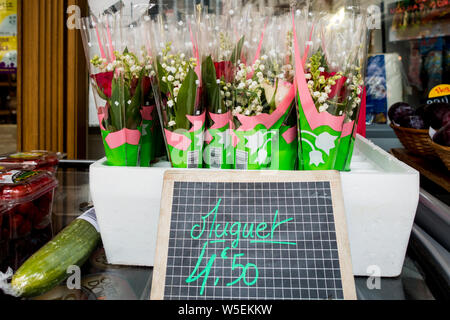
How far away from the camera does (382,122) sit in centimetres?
238

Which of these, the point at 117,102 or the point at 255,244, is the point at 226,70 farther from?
the point at 255,244

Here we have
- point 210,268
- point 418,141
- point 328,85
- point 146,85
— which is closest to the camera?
point 210,268

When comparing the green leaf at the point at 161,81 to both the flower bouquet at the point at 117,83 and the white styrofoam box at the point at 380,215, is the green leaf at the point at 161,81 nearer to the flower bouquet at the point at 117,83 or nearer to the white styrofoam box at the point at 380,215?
the flower bouquet at the point at 117,83

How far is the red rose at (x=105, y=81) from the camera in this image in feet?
2.38

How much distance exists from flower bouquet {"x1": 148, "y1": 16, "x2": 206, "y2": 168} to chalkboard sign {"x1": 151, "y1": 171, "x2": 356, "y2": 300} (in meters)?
0.09

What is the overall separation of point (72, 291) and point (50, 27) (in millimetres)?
2305

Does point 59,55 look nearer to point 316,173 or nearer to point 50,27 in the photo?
point 50,27

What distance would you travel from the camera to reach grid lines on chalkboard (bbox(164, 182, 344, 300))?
0.53 meters

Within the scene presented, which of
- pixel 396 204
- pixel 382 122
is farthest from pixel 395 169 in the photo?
pixel 382 122

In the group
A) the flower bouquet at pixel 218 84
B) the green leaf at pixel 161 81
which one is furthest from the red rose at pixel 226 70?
the green leaf at pixel 161 81

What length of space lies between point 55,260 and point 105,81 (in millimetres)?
345

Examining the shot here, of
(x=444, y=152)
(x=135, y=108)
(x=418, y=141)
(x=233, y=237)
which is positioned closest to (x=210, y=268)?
(x=233, y=237)

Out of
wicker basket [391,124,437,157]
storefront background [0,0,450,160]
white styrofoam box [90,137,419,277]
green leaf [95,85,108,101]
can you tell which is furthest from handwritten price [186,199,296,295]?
storefront background [0,0,450,160]

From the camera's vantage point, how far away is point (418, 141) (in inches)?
57.8
